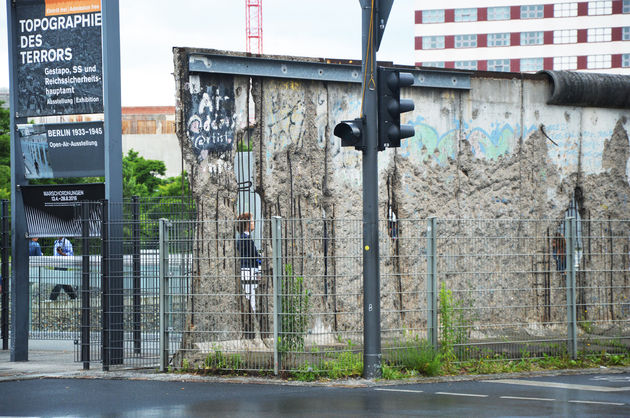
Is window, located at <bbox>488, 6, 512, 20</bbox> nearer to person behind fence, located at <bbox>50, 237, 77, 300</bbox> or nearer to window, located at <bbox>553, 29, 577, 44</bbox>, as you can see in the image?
window, located at <bbox>553, 29, 577, 44</bbox>

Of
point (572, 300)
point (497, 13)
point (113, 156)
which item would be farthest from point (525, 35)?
point (113, 156)

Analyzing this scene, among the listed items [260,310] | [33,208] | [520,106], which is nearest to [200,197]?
[260,310]

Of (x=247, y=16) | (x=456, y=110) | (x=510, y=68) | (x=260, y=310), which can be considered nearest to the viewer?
(x=260, y=310)

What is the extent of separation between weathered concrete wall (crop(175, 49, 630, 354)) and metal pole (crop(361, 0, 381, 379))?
54cm

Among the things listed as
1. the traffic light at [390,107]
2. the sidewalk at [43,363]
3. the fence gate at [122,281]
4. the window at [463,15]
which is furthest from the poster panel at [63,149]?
the window at [463,15]

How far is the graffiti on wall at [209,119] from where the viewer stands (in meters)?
12.3

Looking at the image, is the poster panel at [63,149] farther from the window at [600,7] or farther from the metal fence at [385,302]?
the window at [600,7]

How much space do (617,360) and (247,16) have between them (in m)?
89.1

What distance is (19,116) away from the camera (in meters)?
13.2

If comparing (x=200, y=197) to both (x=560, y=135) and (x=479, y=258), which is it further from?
(x=560, y=135)

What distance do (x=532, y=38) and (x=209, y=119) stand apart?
229 ft

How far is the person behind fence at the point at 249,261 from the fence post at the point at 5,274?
5010 mm

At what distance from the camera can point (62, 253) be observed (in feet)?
46.8

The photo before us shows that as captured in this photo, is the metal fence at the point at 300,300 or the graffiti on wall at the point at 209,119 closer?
the metal fence at the point at 300,300
